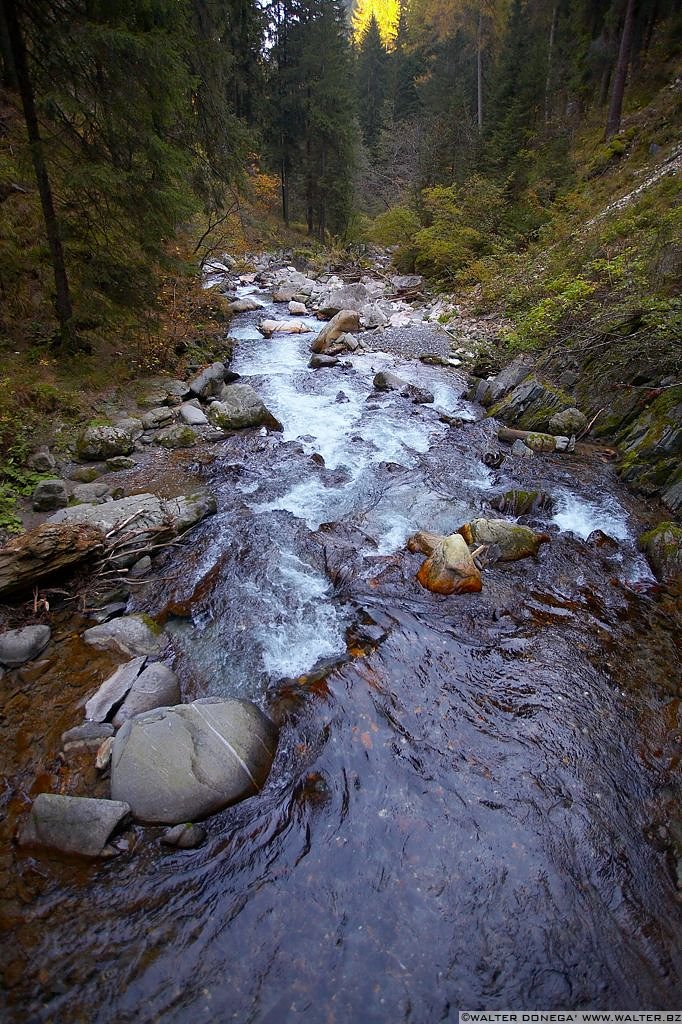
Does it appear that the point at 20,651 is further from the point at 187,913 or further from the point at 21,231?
the point at 21,231

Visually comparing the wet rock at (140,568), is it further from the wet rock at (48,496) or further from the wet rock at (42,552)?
the wet rock at (48,496)

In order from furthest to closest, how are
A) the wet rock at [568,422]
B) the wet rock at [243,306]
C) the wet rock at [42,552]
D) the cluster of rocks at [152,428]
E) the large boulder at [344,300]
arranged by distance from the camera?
1. the wet rock at [243,306]
2. the large boulder at [344,300]
3. the wet rock at [568,422]
4. the cluster of rocks at [152,428]
5. the wet rock at [42,552]

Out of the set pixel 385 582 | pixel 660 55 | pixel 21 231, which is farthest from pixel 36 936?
pixel 660 55

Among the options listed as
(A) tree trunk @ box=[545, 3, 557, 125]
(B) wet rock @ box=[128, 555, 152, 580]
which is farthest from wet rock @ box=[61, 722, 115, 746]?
(A) tree trunk @ box=[545, 3, 557, 125]

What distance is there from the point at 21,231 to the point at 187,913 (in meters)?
12.0

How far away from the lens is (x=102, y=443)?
8180 mm

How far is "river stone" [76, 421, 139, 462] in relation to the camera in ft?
26.6

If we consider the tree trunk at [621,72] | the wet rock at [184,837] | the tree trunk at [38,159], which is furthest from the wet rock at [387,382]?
the tree trunk at [621,72]

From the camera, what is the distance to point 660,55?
21016 millimetres

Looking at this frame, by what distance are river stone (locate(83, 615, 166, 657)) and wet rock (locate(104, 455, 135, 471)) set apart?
12.1 ft

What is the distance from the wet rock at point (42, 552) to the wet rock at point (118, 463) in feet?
8.46

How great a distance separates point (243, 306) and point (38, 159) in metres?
11.3

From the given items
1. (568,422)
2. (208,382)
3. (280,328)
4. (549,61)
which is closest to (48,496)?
(208,382)

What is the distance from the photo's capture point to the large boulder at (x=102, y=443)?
26.6 feet
